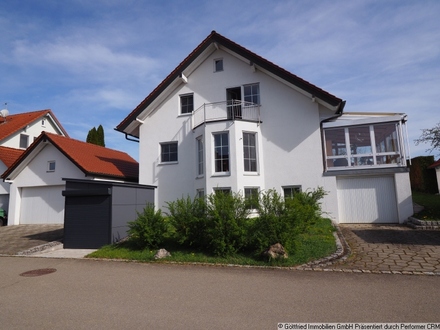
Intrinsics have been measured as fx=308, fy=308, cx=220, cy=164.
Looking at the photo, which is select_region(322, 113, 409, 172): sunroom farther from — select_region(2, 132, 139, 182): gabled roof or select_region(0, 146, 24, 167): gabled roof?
select_region(0, 146, 24, 167): gabled roof

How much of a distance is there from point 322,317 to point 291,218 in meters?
4.10

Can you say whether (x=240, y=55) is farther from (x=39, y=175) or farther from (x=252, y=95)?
(x=39, y=175)

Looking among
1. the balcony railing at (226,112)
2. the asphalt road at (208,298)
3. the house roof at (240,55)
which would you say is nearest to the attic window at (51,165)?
the house roof at (240,55)

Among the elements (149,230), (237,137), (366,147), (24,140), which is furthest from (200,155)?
(24,140)

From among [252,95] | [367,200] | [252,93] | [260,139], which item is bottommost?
[367,200]

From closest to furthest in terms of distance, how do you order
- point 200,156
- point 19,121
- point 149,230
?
point 149,230
point 200,156
point 19,121

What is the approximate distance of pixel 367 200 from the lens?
A: 14.5 metres

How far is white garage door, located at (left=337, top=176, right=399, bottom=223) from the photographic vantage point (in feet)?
46.5

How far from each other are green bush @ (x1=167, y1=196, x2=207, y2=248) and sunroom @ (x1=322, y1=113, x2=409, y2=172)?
8167 millimetres

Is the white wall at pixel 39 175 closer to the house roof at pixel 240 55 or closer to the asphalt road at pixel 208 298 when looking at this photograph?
the house roof at pixel 240 55

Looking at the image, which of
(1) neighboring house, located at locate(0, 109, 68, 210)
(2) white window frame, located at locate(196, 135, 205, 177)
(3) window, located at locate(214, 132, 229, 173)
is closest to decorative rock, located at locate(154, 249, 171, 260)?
(3) window, located at locate(214, 132, 229, 173)

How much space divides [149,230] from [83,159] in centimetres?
1049

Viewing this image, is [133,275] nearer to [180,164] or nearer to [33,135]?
[180,164]

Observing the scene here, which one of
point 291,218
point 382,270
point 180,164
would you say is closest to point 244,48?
point 180,164
